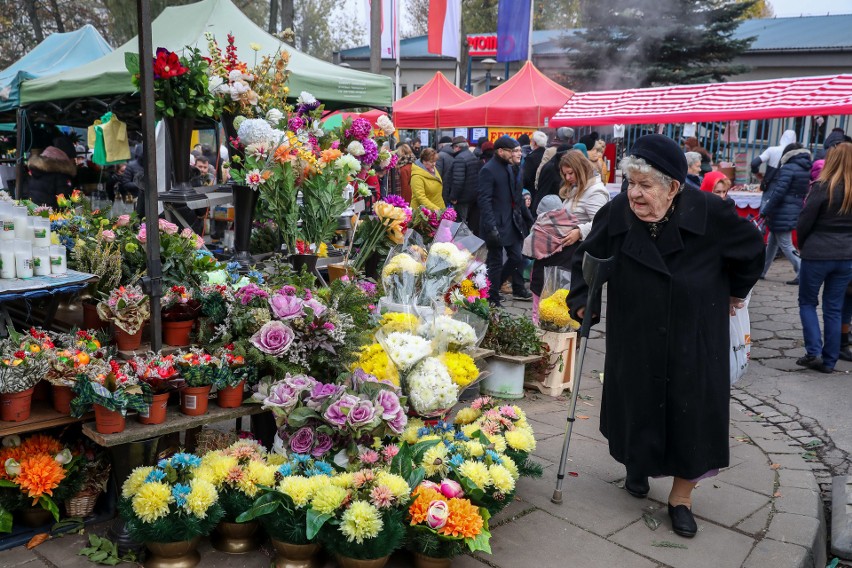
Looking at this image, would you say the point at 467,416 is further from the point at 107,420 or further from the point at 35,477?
the point at 35,477

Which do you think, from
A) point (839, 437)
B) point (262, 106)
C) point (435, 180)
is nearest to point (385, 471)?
point (262, 106)

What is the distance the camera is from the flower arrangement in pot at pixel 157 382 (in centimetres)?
311

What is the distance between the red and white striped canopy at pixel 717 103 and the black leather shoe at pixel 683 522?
236 inches

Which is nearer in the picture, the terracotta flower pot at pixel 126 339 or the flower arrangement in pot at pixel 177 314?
the terracotta flower pot at pixel 126 339

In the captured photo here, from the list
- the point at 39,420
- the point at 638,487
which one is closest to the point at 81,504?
the point at 39,420

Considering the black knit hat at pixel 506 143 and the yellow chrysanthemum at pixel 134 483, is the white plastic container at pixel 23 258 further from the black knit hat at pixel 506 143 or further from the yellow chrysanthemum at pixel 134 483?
the black knit hat at pixel 506 143

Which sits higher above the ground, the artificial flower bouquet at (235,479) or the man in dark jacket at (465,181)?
the man in dark jacket at (465,181)

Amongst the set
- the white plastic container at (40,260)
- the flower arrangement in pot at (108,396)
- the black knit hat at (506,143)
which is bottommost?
the flower arrangement in pot at (108,396)

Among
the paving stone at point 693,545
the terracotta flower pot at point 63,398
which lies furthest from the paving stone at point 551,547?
the terracotta flower pot at point 63,398

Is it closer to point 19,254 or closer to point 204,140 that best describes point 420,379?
point 19,254

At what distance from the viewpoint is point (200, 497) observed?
2.87 m

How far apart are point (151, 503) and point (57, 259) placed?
4.49 ft

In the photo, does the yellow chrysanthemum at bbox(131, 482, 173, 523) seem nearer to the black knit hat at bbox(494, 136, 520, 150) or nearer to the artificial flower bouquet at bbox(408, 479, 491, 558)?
the artificial flower bouquet at bbox(408, 479, 491, 558)

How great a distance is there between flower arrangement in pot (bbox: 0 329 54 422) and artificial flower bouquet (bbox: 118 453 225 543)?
56 cm
